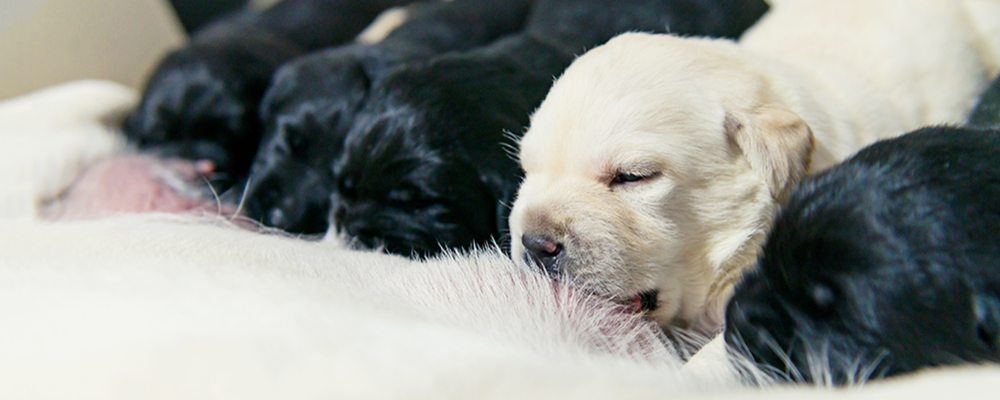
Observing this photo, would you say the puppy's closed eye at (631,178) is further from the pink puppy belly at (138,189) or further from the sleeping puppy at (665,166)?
the pink puppy belly at (138,189)

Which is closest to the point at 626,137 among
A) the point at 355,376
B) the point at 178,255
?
the point at 355,376

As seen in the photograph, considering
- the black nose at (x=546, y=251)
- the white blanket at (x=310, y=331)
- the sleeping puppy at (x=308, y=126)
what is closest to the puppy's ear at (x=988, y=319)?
the white blanket at (x=310, y=331)

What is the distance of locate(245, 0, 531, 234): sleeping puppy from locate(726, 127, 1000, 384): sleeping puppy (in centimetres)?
98

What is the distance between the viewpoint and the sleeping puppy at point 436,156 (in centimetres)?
109

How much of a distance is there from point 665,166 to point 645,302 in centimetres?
22

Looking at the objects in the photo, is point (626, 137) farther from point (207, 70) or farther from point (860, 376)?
point (207, 70)

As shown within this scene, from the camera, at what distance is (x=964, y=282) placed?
1.88 feet

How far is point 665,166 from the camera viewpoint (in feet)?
3.02

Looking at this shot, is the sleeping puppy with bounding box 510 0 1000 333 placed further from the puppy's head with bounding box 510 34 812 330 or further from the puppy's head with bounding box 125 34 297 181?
the puppy's head with bounding box 125 34 297 181

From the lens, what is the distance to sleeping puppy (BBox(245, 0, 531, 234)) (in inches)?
53.5

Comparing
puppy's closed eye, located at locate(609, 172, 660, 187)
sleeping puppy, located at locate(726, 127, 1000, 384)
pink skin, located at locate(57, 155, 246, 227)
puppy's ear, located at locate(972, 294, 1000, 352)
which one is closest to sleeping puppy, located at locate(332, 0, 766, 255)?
puppy's closed eye, located at locate(609, 172, 660, 187)

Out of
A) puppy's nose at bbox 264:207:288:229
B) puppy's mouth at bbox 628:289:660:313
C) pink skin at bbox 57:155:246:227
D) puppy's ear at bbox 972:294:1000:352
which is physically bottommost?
puppy's nose at bbox 264:207:288:229

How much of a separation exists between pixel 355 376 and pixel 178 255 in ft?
1.58

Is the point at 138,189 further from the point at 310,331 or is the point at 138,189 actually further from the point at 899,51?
the point at 899,51
